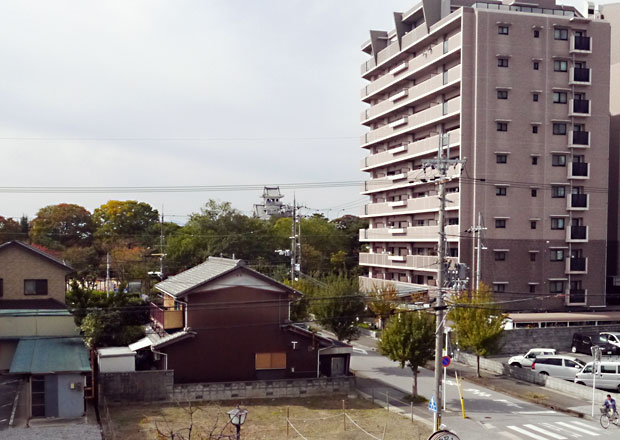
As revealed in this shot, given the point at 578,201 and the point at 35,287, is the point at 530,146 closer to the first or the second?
the point at 578,201

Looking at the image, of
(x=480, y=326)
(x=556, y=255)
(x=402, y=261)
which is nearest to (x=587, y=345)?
(x=556, y=255)

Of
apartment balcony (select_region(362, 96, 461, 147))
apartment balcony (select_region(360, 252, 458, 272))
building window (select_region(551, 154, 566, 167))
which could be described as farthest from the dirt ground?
building window (select_region(551, 154, 566, 167))

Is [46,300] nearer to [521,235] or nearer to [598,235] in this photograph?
[521,235]

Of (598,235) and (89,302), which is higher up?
(598,235)

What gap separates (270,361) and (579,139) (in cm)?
3432

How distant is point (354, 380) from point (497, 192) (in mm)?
24828

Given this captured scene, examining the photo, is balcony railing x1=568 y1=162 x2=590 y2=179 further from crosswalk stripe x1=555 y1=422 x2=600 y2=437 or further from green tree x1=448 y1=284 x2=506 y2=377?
crosswalk stripe x1=555 y1=422 x2=600 y2=437

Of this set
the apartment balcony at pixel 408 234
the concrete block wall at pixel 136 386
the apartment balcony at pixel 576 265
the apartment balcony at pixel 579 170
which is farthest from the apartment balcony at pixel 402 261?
the concrete block wall at pixel 136 386

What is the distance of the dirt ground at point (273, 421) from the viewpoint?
22.3 m

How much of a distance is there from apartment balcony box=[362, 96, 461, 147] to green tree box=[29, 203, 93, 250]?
3907 centimetres

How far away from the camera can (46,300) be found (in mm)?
34688

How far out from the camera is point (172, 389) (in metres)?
27.5

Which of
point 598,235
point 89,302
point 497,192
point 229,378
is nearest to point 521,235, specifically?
point 497,192

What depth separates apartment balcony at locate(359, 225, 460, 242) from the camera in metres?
49.4
